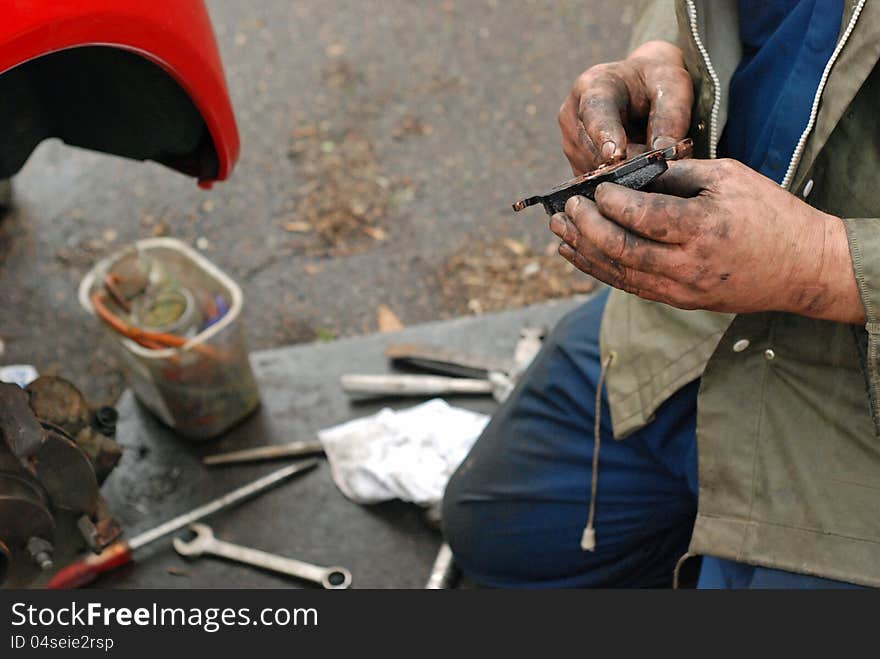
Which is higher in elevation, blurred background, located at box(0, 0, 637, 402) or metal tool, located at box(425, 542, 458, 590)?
blurred background, located at box(0, 0, 637, 402)

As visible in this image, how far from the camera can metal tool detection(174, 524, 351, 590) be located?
198 centimetres

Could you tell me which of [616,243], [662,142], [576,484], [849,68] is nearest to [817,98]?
[849,68]

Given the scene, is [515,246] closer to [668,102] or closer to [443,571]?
[443,571]

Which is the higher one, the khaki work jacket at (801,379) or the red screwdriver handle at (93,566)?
the khaki work jacket at (801,379)

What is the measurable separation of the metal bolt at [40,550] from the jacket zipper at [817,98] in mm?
1162

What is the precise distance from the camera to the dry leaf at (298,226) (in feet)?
10.5

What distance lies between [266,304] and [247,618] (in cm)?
166

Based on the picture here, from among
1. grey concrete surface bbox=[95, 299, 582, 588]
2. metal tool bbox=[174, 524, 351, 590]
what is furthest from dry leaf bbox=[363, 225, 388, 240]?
metal tool bbox=[174, 524, 351, 590]

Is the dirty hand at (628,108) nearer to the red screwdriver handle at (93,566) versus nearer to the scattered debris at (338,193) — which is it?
the red screwdriver handle at (93,566)

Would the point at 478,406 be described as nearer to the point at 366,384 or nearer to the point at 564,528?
the point at 366,384

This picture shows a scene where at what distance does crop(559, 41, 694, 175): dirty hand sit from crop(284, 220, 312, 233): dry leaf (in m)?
1.83

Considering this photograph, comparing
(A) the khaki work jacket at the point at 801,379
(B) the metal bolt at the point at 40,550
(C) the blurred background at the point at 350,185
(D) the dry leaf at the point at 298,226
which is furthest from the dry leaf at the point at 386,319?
(B) the metal bolt at the point at 40,550

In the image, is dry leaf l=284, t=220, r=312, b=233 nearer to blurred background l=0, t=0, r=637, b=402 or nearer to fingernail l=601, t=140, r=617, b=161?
blurred background l=0, t=0, r=637, b=402

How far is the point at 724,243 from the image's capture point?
108 cm
